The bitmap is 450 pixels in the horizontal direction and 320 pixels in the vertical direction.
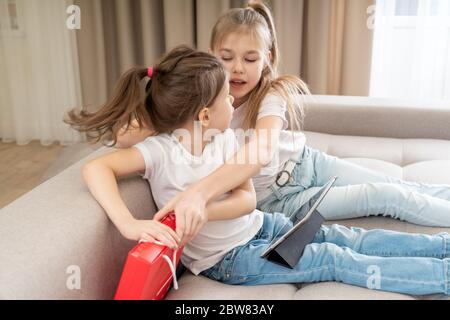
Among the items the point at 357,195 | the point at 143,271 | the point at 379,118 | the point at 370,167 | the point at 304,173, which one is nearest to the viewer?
the point at 143,271

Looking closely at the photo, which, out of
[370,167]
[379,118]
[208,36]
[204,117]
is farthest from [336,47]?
[204,117]

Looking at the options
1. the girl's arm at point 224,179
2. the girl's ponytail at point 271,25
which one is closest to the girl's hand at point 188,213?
the girl's arm at point 224,179

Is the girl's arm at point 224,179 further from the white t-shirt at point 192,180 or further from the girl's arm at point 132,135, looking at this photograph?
the girl's arm at point 132,135

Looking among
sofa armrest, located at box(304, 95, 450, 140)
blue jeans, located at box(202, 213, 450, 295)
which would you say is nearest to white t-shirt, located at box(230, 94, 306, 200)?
blue jeans, located at box(202, 213, 450, 295)

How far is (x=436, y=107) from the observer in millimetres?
1983

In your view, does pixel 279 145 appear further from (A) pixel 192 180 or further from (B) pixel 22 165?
(B) pixel 22 165

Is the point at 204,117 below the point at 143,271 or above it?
above

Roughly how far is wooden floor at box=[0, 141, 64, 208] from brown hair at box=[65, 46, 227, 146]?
154cm

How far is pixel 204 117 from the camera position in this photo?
3.86ft

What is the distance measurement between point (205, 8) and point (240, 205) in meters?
2.03

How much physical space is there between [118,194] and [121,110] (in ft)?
0.65

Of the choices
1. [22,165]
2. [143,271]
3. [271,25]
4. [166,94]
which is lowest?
[22,165]

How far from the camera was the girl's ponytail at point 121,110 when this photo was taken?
1156mm

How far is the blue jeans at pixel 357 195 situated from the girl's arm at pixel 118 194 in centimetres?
48
